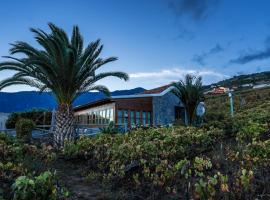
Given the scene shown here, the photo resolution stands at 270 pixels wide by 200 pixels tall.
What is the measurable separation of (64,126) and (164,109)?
15.7m

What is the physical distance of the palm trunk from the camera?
55.3 feet

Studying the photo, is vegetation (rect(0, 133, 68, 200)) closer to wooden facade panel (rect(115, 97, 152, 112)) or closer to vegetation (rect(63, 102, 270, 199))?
vegetation (rect(63, 102, 270, 199))

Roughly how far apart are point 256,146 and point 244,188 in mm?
2677

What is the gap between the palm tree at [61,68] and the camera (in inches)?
628

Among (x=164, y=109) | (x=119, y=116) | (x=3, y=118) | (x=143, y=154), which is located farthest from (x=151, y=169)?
(x=3, y=118)

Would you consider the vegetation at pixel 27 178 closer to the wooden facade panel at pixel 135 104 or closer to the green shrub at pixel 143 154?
the green shrub at pixel 143 154

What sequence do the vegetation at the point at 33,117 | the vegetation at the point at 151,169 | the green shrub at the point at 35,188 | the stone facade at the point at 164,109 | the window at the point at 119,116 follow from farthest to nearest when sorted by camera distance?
the vegetation at the point at 33,117, the stone facade at the point at 164,109, the window at the point at 119,116, the vegetation at the point at 151,169, the green shrub at the point at 35,188

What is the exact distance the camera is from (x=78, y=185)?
8.92 metres

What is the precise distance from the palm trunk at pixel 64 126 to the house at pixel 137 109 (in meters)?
10.6

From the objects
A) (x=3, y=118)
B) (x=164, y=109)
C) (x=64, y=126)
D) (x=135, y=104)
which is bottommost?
(x=64, y=126)

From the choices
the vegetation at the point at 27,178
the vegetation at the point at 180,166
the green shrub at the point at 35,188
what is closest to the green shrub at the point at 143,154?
the vegetation at the point at 180,166

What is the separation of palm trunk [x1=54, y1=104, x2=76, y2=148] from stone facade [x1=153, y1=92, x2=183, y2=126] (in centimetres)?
1432

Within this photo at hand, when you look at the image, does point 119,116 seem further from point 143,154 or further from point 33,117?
point 143,154

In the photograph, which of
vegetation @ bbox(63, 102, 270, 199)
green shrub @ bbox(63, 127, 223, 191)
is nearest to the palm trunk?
Result: green shrub @ bbox(63, 127, 223, 191)
